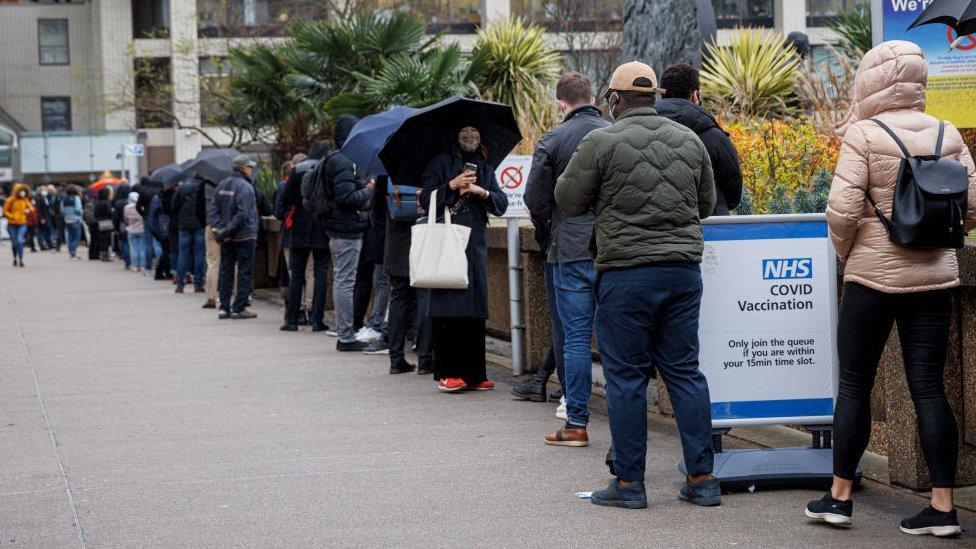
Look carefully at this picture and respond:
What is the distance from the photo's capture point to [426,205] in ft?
32.5

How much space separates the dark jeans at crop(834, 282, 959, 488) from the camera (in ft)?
18.4

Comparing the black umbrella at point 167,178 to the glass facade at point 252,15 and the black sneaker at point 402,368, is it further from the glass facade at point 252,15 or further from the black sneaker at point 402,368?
the black sneaker at point 402,368

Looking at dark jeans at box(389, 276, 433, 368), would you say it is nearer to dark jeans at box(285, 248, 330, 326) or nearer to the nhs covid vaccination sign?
dark jeans at box(285, 248, 330, 326)

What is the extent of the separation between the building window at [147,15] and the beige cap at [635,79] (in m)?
57.0

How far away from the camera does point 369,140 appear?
12.2 m

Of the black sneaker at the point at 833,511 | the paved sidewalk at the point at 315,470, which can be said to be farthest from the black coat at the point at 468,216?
the black sneaker at the point at 833,511

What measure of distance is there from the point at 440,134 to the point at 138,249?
19.8m

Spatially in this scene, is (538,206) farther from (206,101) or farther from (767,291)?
(206,101)

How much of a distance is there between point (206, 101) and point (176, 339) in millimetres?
34911

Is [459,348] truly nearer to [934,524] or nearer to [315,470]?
[315,470]

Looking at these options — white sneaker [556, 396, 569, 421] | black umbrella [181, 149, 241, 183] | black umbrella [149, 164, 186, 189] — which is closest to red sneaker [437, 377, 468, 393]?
white sneaker [556, 396, 569, 421]

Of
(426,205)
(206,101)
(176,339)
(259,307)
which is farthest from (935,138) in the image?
(206,101)

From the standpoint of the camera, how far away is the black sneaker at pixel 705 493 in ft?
20.6

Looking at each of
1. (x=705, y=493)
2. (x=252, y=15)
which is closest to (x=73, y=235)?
(x=252, y=15)
